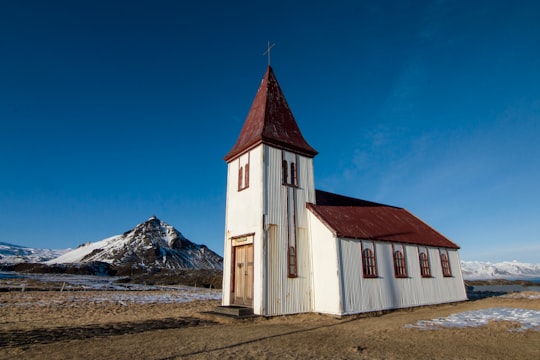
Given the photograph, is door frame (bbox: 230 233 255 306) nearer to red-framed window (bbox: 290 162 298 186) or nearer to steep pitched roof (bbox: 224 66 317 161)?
red-framed window (bbox: 290 162 298 186)

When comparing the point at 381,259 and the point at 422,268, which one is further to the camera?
the point at 422,268

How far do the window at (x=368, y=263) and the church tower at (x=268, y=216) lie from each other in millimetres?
2706

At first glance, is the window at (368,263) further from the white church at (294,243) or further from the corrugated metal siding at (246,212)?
the corrugated metal siding at (246,212)

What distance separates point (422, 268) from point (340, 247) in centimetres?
767

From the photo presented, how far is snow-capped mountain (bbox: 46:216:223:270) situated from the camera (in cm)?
13289

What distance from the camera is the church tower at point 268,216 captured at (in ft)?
45.0

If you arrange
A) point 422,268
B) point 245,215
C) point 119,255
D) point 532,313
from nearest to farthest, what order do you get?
point 532,313 → point 245,215 → point 422,268 → point 119,255

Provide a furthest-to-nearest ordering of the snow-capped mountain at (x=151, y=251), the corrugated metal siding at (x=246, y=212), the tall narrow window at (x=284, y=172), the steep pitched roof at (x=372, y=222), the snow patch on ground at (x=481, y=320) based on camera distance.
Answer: the snow-capped mountain at (x=151, y=251), the tall narrow window at (x=284, y=172), the steep pitched roof at (x=372, y=222), the corrugated metal siding at (x=246, y=212), the snow patch on ground at (x=481, y=320)

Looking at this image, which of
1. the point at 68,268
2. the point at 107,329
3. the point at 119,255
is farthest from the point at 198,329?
the point at 119,255

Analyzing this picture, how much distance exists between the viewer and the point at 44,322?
11883 mm

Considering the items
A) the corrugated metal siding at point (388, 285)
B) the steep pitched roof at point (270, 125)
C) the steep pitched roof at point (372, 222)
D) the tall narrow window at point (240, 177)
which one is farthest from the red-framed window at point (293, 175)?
the corrugated metal siding at point (388, 285)

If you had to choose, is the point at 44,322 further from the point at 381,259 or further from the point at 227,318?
the point at 381,259

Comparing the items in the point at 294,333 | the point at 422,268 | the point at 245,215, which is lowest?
the point at 294,333

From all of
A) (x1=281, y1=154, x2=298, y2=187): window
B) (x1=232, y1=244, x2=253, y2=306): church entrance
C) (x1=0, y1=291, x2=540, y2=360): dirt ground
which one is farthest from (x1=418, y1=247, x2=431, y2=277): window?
(x1=232, y1=244, x2=253, y2=306): church entrance
